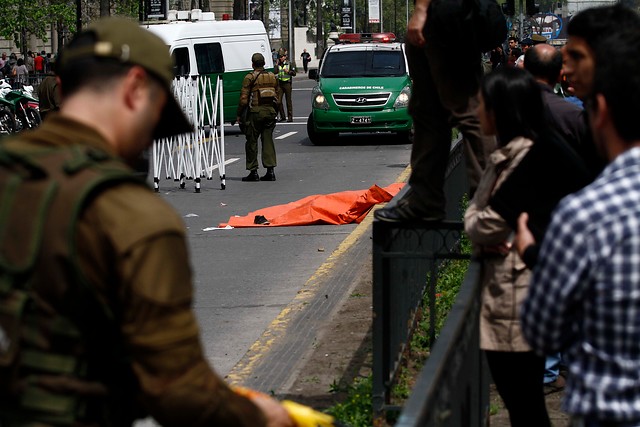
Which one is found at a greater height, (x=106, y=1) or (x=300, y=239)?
(x=106, y=1)

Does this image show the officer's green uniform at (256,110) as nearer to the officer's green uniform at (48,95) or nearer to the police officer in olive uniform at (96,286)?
the officer's green uniform at (48,95)

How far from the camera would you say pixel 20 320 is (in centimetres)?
223

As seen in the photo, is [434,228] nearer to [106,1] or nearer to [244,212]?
[244,212]

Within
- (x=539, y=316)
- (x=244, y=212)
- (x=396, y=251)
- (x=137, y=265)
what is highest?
(x=137, y=265)

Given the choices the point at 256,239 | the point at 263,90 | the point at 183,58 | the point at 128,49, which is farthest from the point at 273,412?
the point at 183,58

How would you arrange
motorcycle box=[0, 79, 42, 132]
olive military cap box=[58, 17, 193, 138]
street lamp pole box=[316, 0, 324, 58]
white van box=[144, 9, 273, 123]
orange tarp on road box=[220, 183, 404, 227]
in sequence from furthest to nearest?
street lamp pole box=[316, 0, 324, 58] < white van box=[144, 9, 273, 123] < motorcycle box=[0, 79, 42, 132] < orange tarp on road box=[220, 183, 404, 227] < olive military cap box=[58, 17, 193, 138]

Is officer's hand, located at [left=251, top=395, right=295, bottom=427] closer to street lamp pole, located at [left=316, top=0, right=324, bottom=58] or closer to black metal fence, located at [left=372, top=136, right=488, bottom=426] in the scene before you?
black metal fence, located at [left=372, top=136, right=488, bottom=426]

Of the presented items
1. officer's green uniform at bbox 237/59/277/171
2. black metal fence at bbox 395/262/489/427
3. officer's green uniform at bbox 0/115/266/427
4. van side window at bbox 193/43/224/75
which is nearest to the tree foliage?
van side window at bbox 193/43/224/75

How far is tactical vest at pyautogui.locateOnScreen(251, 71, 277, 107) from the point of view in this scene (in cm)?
1786

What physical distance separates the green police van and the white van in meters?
3.30

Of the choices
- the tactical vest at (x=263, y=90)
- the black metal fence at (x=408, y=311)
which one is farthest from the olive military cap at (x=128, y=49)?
the tactical vest at (x=263, y=90)

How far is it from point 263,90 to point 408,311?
11.6m

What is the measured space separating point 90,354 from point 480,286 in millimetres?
2297

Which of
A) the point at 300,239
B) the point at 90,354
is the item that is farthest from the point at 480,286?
the point at 300,239
